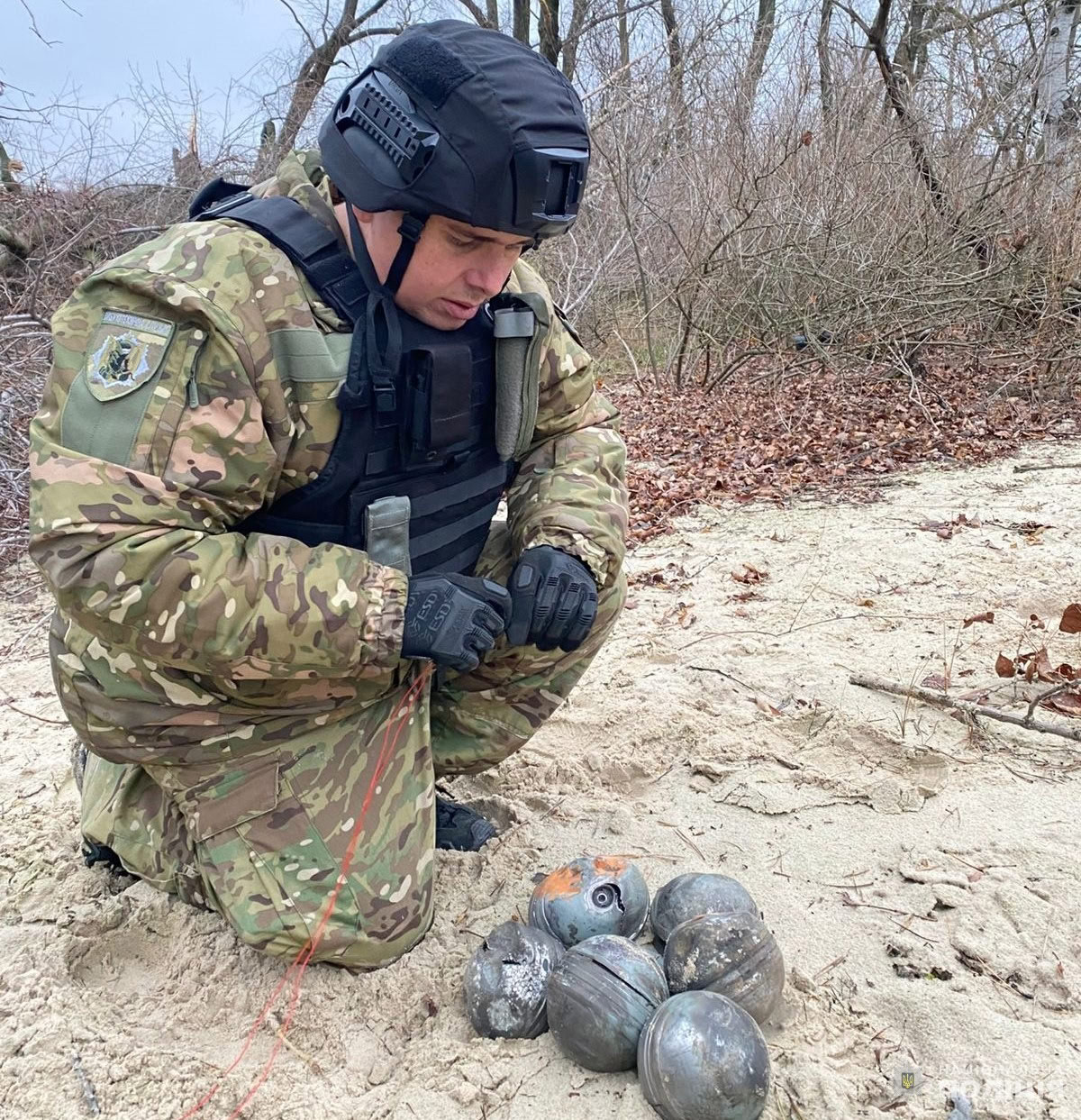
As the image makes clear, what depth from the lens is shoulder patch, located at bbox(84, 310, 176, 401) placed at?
73.9 inches

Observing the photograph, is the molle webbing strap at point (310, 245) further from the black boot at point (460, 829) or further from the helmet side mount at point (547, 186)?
the black boot at point (460, 829)

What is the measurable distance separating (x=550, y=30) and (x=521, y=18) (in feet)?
2.08

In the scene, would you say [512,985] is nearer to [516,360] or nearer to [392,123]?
[516,360]

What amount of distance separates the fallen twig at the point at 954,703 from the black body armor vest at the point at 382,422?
1.62 meters

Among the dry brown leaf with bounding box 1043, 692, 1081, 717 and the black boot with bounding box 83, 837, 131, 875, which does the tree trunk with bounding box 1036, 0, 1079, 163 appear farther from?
the black boot with bounding box 83, 837, 131, 875

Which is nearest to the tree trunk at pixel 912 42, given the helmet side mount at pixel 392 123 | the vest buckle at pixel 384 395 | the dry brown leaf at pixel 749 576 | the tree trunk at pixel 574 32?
the tree trunk at pixel 574 32

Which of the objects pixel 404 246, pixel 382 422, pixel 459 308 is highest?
pixel 404 246

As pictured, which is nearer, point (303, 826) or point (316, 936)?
point (316, 936)

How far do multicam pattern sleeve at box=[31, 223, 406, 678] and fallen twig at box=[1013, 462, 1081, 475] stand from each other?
4.93 metres

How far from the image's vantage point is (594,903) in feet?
6.97

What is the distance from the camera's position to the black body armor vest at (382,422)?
2.12 meters

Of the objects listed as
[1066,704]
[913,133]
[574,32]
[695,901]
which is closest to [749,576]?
[1066,704]

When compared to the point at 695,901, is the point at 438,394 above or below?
above

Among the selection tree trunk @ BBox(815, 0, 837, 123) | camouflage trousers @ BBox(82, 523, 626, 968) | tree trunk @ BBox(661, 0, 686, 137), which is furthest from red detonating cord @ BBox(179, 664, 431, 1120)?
tree trunk @ BBox(661, 0, 686, 137)
